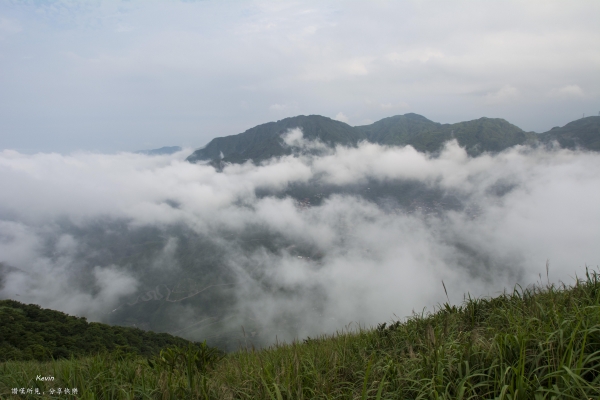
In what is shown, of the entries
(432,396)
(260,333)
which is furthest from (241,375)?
(260,333)

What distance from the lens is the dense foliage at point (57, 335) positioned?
89.6 feet

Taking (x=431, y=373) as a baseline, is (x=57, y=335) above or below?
below

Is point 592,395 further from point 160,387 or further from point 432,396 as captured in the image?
point 160,387

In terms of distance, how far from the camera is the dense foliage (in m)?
27.3

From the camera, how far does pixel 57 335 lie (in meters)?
33.1

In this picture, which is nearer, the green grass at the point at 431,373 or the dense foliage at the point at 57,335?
the green grass at the point at 431,373

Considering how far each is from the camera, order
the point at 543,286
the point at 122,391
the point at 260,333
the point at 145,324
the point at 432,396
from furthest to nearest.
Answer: the point at 145,324 → the point at 260,333 → the point at 543,286 → the point at 122,391 → the point at 432,396

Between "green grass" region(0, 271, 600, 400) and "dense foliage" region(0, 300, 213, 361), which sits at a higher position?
"green grass" region(0, 271, 600, 400)

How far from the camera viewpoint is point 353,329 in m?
8.44

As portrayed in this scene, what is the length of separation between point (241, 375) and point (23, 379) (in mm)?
3426

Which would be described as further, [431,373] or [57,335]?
[57,335]

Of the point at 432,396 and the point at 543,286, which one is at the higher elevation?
the point at 432,396

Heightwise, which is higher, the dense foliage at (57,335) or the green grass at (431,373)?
the green grass at (431,373)

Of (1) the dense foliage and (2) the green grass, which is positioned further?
(1) the dense foliage
